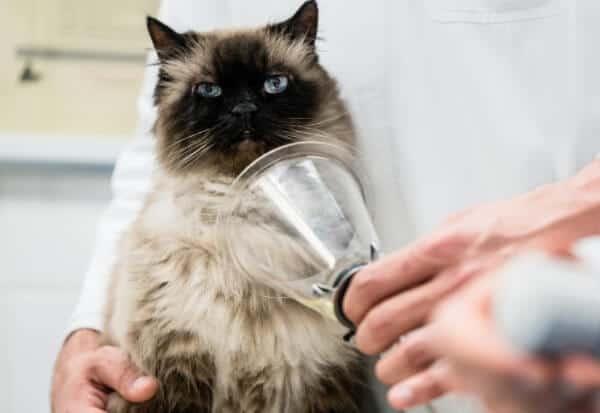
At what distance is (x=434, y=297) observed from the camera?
0.54 metres

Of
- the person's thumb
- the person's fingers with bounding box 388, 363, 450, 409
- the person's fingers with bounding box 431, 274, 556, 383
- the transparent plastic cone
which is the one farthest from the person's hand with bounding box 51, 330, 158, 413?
the person's fingers with bounding box 431, 274, 556, 383

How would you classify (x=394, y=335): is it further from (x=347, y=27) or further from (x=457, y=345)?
(x=347, y=27)

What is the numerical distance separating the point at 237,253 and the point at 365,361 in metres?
0.34

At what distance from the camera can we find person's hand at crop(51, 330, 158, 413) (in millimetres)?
948

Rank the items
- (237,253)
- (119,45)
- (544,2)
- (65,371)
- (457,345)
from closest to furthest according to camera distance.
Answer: (457,345) < (237,253) < (544,2) < (65,371) < (119,45)

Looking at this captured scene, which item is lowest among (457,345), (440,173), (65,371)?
(65,371)

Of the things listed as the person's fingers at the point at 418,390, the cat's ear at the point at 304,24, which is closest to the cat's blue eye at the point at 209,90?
the cat's ear at the point at 304,24

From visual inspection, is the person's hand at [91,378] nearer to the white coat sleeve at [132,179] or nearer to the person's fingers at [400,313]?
the white coat sleeve at [132,179]

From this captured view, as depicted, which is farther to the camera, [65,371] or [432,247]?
[65,371]

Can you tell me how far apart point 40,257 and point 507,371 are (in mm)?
1729

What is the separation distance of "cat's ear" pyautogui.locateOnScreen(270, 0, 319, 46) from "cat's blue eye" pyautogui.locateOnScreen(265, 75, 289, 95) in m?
0.08

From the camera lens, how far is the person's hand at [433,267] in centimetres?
53

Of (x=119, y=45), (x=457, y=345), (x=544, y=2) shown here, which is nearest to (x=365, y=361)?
(x=544, y=2)

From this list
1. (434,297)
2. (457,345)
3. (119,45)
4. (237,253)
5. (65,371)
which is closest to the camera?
(457,345)
